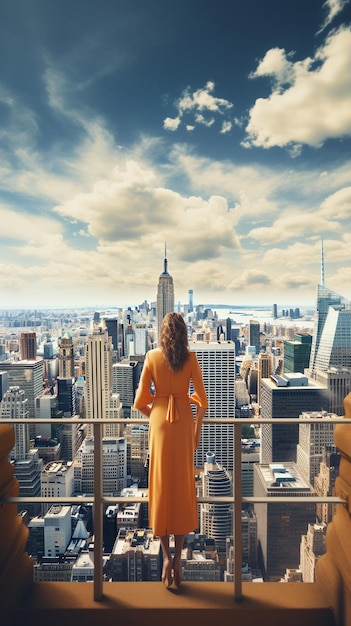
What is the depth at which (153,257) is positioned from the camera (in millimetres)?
20844

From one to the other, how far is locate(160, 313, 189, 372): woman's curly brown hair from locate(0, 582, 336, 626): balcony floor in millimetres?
977

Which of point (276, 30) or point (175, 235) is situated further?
point (175, 235)

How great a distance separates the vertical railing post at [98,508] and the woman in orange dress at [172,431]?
23 cm

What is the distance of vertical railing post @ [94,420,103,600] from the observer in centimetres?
165

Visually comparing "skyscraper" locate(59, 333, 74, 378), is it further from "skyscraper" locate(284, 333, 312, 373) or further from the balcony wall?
the balcony wall

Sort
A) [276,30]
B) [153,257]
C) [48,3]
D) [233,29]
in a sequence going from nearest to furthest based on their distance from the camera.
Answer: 1. [48,3]
2. [233,29]
3. [276,30]
4. [153,257]

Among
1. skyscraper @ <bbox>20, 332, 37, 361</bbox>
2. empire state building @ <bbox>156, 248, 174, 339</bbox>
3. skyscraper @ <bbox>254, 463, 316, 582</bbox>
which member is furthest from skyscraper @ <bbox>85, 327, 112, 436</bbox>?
skyscraper @ <bbox>254, 463, 316, 582</bbox>

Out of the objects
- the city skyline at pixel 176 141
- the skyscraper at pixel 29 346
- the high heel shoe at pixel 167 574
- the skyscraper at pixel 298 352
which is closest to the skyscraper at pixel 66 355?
the skyscraper at pixel 29 346

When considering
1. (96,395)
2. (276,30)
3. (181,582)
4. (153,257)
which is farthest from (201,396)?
(153,257)

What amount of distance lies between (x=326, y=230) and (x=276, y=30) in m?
11.5

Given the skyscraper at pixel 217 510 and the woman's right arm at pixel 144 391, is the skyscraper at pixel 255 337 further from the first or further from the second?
the woman's right arm at pixel 144 391

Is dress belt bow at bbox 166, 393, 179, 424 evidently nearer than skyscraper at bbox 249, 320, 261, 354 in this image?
Yes

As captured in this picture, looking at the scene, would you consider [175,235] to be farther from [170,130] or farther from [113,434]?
[113,434]

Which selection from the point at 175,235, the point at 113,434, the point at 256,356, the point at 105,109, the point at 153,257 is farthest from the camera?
the point at 153,257
